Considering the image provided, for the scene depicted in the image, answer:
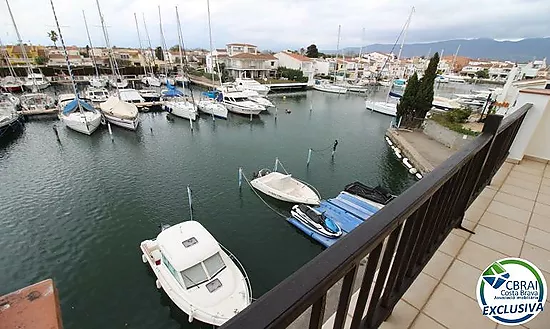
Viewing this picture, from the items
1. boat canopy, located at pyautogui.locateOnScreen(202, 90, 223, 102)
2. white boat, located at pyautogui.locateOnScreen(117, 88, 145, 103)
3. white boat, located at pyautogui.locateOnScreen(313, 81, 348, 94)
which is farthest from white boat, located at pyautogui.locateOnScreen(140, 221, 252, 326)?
white boat, located at pyautogui.locateOnScreen(313, 81, 348, 94)

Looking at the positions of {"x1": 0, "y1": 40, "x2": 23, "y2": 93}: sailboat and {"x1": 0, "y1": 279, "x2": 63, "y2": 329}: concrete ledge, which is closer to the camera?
{"x1": 0, "y1": 279, "x2": 63, "y2": 329}: concrete ledge

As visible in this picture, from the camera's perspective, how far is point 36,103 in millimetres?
22703

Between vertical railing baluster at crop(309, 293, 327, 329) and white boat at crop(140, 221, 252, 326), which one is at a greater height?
vertical railing baluster at crop(309, 293, 327, 329)

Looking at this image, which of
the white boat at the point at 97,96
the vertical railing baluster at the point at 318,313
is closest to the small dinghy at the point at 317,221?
the vertical railing baluster at the point at 318,313

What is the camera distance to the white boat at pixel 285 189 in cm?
1074

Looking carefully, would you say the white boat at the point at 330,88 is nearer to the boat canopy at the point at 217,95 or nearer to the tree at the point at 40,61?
the boat canopy at the point at 217,95

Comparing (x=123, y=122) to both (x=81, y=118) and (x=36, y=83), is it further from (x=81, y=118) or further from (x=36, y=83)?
(x=36, y=83)

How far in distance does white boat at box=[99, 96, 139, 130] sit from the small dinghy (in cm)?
1549

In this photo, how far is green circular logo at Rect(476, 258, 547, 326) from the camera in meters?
1.62

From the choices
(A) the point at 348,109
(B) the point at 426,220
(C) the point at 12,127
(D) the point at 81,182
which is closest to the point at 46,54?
(C) the point at 12,127

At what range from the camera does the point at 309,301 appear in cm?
62

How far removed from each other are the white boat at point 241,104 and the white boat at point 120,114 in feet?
28.0

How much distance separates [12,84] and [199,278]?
38185 millimetres

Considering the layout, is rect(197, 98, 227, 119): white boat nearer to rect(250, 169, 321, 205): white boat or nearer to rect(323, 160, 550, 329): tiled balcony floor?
rect(250, 169, 321, 205): white boat
